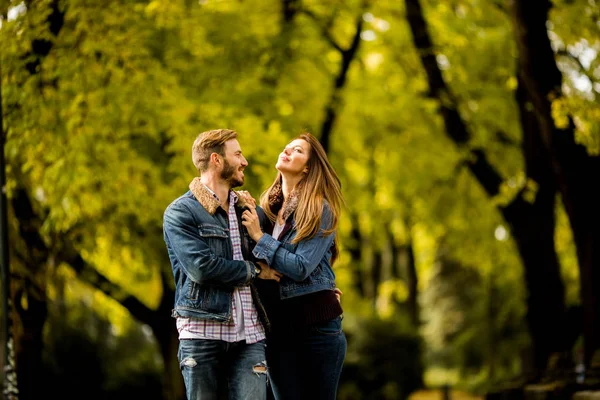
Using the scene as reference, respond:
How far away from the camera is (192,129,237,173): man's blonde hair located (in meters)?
4.75

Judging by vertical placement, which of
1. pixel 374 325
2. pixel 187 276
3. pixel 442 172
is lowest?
pixel 374 325

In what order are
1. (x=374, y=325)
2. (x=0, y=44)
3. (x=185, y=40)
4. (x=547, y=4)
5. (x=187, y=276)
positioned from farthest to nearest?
(x=374, y=325) < (x=185, y=40) < (x=547, y=4) < (x=0, y=44) < (x=187, y=276)

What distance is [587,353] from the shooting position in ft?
35.7

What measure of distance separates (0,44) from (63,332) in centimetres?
955

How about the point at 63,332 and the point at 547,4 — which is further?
the point at 63,332

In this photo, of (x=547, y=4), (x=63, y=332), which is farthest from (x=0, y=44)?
(x=63, y=332)

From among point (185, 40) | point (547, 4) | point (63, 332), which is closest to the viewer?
point (547, 4)

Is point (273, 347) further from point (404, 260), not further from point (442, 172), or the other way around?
point (404, 260)

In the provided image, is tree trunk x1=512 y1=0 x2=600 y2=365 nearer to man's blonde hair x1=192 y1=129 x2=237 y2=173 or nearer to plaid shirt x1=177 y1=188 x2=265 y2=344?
man's blonde hair x1=192 y1=129 x2=237 y2=173

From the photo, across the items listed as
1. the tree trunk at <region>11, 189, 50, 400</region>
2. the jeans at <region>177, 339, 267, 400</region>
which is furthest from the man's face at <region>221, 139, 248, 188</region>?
the tree trunk at <region>11, 189, 50, 400</region>

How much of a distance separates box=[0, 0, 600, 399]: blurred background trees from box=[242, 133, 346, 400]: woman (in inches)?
189

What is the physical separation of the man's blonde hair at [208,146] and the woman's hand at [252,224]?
0.33m

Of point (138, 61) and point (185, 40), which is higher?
point (185, 40)

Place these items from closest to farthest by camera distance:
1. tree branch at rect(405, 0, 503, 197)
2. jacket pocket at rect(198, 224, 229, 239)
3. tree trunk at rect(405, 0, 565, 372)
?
jacket pocket at rect(198, 224, 229, 239)
tree trunk at rect(405, 0, 565, 372)
tree branch at rect(405, 0, 503, 197)
